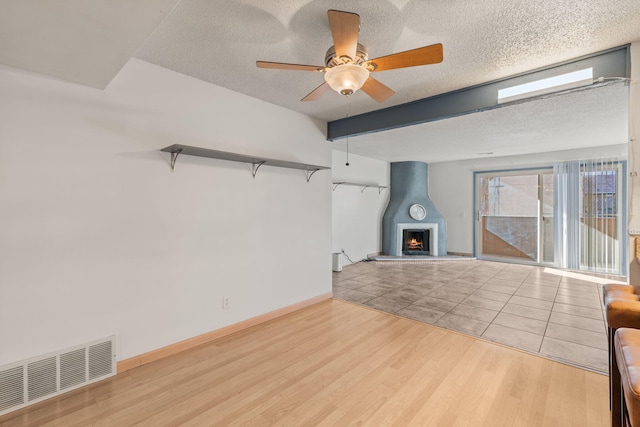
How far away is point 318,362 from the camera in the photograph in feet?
7.71

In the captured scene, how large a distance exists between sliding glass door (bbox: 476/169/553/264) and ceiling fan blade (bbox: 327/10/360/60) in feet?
21.0

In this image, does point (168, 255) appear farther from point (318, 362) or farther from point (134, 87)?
point (318, 362)

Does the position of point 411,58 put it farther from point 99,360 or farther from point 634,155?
point 99,360

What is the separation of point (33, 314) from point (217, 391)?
4.26 feet

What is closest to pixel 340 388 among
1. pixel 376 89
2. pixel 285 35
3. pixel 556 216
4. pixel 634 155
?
pixel 376 89

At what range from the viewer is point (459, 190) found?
23.3 ft

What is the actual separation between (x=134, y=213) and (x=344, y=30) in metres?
2.01

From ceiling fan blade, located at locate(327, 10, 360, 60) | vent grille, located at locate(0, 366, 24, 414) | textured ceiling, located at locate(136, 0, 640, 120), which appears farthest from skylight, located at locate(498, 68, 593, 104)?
vent grille, located at locate(0, 366, 24, 414)

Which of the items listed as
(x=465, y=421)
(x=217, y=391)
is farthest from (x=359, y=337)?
(x=217, y=391)

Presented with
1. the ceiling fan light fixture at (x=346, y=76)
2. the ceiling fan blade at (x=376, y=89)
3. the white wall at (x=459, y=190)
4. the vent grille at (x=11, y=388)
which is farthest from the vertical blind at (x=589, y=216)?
the vent grille at (x=11, y=388)

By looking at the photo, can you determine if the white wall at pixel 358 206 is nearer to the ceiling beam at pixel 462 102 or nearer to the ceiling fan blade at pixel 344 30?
the ceiling beam at pixel 462 102

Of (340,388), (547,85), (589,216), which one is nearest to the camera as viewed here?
(340,388)

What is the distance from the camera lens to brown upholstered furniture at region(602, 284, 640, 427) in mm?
1328

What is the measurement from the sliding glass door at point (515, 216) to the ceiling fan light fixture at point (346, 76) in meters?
6.26
